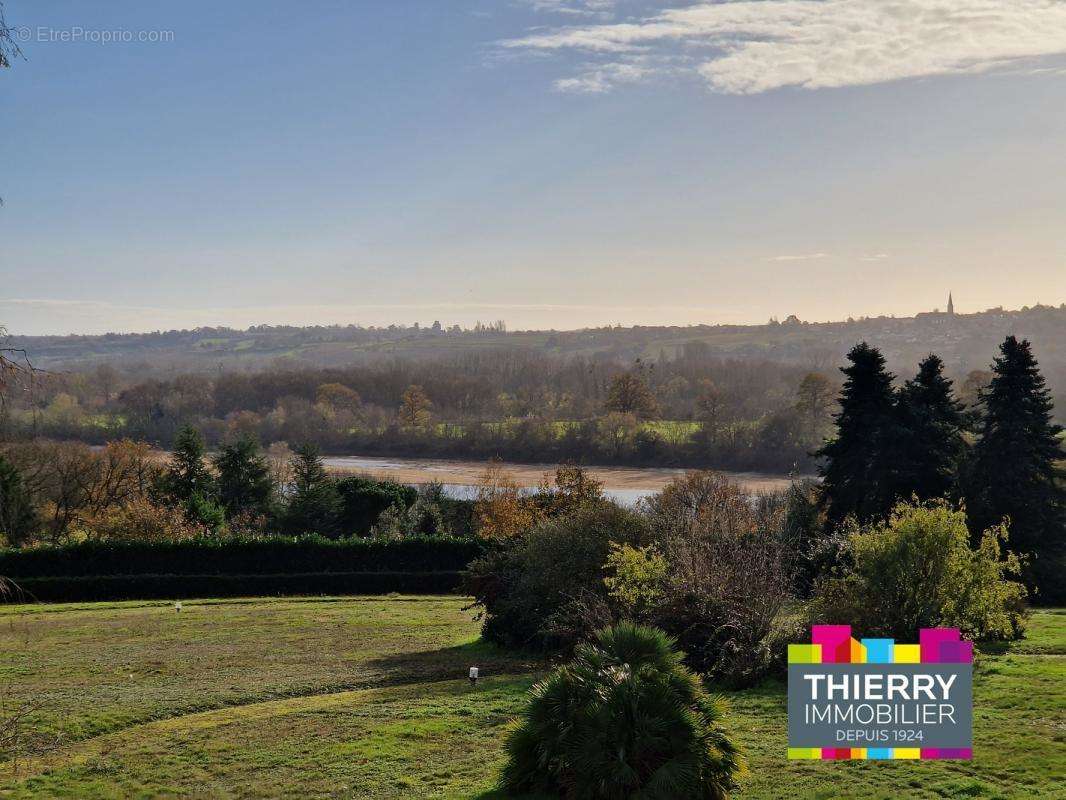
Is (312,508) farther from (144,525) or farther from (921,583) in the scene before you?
(921,583)

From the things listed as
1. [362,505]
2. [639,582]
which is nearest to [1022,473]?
[639,582]

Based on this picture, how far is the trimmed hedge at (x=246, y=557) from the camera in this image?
117ft

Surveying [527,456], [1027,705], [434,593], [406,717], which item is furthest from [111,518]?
[527,456]

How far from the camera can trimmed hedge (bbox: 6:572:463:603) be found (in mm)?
35000

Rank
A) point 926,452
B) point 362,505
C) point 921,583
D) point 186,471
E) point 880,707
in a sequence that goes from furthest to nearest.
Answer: point 362,505
point 186,471
point 926,452
point 921,583
point 880,707

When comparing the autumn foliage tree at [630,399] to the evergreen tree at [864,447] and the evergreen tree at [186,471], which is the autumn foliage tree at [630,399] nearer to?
the evergreen tree at [186,471]

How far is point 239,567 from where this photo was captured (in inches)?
1475

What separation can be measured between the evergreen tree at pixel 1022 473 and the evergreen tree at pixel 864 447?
2.95 metres

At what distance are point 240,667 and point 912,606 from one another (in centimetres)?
1429

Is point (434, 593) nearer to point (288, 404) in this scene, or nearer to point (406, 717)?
point (406, 717)

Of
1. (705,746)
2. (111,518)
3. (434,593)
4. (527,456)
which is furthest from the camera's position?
(527,456)

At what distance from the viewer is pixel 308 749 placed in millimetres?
13922

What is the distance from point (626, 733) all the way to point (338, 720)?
7023 mm

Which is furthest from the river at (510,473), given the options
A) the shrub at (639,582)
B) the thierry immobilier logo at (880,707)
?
the thierry immobilier logo at (880,707)
